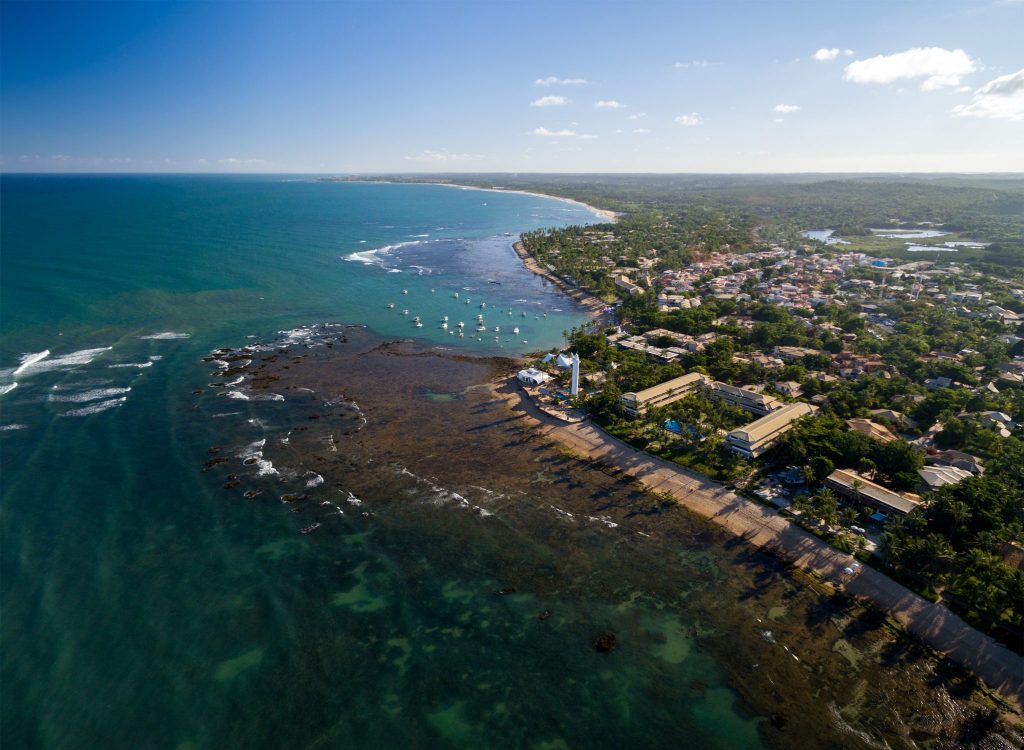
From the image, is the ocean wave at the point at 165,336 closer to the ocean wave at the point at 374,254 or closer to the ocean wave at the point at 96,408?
the ocean wave at the point at 96,408

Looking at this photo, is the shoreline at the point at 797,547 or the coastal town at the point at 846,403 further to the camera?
the coastal town at the point at 846,403

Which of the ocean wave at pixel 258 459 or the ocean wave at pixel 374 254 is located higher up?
the ocean wave at pixel 374 254

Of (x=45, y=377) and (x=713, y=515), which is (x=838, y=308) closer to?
(x=713, y=515)

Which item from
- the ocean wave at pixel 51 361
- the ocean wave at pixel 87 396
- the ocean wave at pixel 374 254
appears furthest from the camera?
the ocean wave at pixel 374 254

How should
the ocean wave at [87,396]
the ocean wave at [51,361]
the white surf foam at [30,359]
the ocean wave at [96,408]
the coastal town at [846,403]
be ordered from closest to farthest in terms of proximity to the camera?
the coastal town at [846,403]
the ocean wave at [96,408]
the ocean wave at [87,396]
the ocean wave at [51,361]
the white surf foam at [30,359]

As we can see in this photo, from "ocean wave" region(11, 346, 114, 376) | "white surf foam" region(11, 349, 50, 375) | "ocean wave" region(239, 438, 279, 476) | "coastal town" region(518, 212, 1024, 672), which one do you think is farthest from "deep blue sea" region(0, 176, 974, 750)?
"coastal town" region(518, 212, 1024, 672)

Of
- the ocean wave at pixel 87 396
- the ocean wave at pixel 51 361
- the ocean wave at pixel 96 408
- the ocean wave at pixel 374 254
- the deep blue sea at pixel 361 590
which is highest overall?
the ocean wave at pixel 374 254

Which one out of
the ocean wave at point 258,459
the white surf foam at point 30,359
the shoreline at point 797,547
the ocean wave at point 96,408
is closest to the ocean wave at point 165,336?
the white surf foam at point 30,359

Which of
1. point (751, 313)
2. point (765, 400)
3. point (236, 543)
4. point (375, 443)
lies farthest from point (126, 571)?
point (751, 313)
